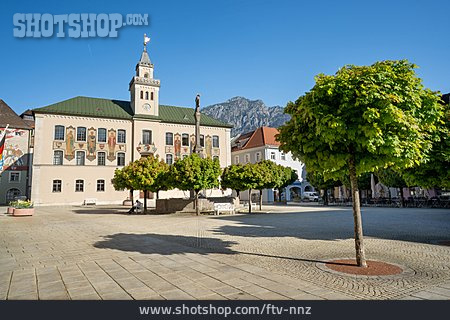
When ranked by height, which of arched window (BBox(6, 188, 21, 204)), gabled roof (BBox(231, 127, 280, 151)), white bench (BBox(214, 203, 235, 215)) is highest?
gabled roof (BBox(231, 127, 280, 151))

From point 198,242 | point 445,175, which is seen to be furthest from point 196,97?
point 445,175

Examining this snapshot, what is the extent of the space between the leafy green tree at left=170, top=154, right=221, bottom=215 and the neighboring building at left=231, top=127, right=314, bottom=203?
30951mm

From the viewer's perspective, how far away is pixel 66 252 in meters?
8.56

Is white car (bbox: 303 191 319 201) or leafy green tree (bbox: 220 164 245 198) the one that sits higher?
leafy green tree (bbox: 220 164 245 198)

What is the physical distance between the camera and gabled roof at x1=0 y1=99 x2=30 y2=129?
47672mm

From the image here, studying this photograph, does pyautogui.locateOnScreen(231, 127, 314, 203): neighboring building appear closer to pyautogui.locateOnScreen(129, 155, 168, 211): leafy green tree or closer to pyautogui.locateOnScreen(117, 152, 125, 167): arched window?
pyautogui.locateOnScreen(117, 152, 125, 167): arched window

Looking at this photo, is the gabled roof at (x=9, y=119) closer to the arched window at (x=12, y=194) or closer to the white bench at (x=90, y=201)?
the arched window at (x=12, y=194)

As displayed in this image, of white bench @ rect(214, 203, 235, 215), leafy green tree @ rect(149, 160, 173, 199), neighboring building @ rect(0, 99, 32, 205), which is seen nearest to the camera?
white bench @ rect(214, 203, 235, 215)

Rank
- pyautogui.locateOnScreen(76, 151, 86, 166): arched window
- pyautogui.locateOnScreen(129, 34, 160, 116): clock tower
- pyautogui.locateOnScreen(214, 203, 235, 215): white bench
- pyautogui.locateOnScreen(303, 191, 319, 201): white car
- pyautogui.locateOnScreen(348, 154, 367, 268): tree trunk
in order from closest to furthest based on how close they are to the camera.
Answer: pyautogui.locateOnScreen(348, 154, 367, 268): tree trunk
pyautogui.locateOnScreen(214, 203, 235, 215): white bench
pyautogui.locateOnScreen(76, 151, 86, 166): arched window
pyautogui.locateOnScreen(129, 34, 160, 116): clock tower
pyautogui.locateOnScreen(303, 191, 319, 201): white car

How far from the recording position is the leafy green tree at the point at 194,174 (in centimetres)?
2030

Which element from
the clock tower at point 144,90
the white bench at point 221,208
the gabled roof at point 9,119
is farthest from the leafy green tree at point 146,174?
the gabled roof at point 9,119

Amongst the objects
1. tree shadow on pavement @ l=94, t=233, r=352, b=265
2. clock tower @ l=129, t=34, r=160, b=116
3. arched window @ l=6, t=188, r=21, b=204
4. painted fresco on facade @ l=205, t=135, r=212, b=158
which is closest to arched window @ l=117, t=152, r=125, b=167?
clock tower @ l=129, t=34, r=160, b=116

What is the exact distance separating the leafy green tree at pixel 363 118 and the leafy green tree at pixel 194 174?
1376 centimetres
